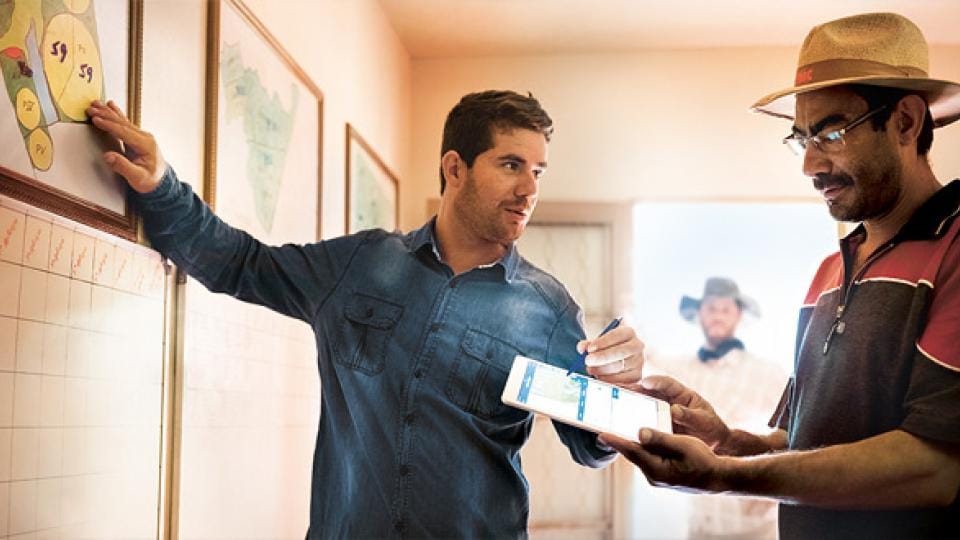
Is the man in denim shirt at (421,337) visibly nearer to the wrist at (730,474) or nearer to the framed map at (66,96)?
the framed map at (66,96)

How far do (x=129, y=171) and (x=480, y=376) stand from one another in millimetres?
701

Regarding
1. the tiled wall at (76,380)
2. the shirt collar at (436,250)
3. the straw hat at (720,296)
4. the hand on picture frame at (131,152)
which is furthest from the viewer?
the straw hat at (720,296)

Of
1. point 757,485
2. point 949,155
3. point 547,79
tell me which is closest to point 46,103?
point 757,485

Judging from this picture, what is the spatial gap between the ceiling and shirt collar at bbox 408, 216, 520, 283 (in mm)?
2210

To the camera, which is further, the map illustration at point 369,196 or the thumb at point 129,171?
the map illustration at point 369,196

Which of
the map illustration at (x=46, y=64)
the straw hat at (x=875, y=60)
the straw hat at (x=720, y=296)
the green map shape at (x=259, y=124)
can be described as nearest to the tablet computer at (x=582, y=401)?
the straw hat at (x=875, y=60)

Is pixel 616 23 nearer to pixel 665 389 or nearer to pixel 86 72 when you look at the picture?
pixel 665 389

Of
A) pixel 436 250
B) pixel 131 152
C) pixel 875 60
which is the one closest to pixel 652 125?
pixel 436 250

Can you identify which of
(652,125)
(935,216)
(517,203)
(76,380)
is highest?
(652,125)

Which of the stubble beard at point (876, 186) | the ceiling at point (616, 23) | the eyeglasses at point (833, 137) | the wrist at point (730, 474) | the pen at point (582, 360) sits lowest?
the wrist at point (730, 474)

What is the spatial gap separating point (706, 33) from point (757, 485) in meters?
3.36

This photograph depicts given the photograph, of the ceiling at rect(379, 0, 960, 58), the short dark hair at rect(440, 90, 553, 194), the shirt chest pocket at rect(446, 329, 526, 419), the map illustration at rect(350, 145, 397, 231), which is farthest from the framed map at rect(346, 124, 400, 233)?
the shirt chest pocket at rect(446, 329, 526, 419)

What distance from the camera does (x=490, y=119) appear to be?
83.0 inches

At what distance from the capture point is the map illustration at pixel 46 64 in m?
1.40
